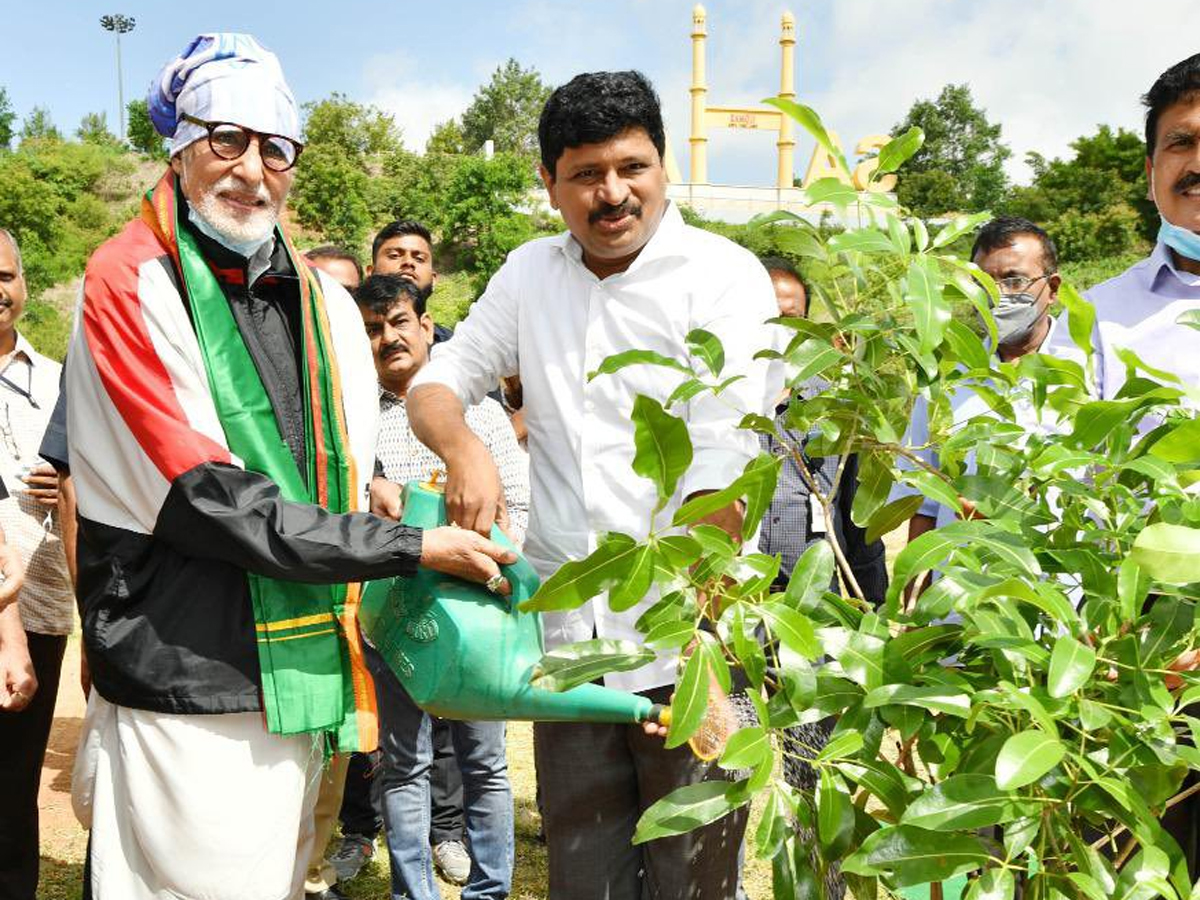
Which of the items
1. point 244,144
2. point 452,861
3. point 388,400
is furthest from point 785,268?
point 244,144

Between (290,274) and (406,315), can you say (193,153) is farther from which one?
(406,315)

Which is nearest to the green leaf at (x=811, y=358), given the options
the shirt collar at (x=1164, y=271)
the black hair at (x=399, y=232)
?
the shirt collar at (x=1164, y=271)

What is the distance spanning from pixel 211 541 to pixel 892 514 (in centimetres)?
111

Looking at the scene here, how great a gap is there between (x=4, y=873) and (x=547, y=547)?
1.98m

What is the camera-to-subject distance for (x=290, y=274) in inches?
85.8

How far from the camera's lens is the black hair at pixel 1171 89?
2.05m

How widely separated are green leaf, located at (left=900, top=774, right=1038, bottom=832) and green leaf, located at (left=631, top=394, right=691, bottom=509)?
39 cm

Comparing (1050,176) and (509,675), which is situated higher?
(1050,176)

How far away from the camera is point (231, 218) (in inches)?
81.5

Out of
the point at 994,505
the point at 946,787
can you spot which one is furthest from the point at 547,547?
the point at 946,787

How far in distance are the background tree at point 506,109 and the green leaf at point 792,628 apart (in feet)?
209

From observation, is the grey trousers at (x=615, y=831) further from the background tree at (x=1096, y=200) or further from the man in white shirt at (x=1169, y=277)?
the background tree at (x=1096, y=200)

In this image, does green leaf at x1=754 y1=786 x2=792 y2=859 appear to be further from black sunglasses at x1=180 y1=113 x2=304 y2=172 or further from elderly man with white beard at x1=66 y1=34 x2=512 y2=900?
black sunglasses at x1=180 y1=113 x2=304 y2=172

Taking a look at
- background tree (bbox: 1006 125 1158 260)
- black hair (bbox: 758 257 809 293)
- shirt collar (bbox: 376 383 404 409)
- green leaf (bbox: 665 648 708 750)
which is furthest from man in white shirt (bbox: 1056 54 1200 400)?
background tree (bbox: 1006 125 1158 260)
